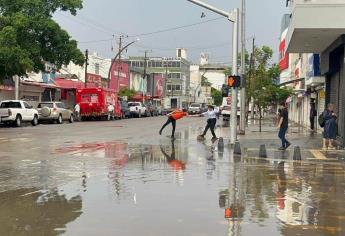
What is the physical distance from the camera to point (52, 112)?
4412cm

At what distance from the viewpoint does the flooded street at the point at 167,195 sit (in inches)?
301

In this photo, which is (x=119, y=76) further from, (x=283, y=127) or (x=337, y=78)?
(x=283, y=127)

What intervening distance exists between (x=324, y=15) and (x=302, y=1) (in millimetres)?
1091

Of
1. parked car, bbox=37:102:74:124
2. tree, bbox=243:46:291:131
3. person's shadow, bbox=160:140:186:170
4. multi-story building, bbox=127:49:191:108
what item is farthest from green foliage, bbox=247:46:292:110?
multi-story building, bbox=127:49:191:108

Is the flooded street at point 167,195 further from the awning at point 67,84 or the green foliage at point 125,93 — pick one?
the green foliage at point 125,93

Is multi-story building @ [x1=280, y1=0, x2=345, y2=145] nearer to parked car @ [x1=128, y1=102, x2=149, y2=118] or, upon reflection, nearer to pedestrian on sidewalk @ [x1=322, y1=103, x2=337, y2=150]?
pedestrian on sidewalk @ [x1=322, y1=103, x2=337, y2=150]

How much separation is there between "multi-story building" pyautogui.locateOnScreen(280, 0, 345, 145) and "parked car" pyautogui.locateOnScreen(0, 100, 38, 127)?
19437 mm

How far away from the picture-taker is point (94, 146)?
70.1ft

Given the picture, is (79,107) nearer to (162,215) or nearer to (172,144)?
(172,144)

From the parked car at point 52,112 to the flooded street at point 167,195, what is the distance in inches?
1035

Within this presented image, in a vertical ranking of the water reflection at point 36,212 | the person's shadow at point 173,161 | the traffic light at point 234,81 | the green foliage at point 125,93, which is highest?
the green foliage at point 125,93

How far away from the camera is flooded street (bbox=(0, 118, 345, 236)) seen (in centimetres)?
764

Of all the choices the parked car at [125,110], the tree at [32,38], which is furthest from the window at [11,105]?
the parked car at [125,110]

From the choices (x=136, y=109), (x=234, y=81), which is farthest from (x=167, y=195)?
(x=136, y=109)
